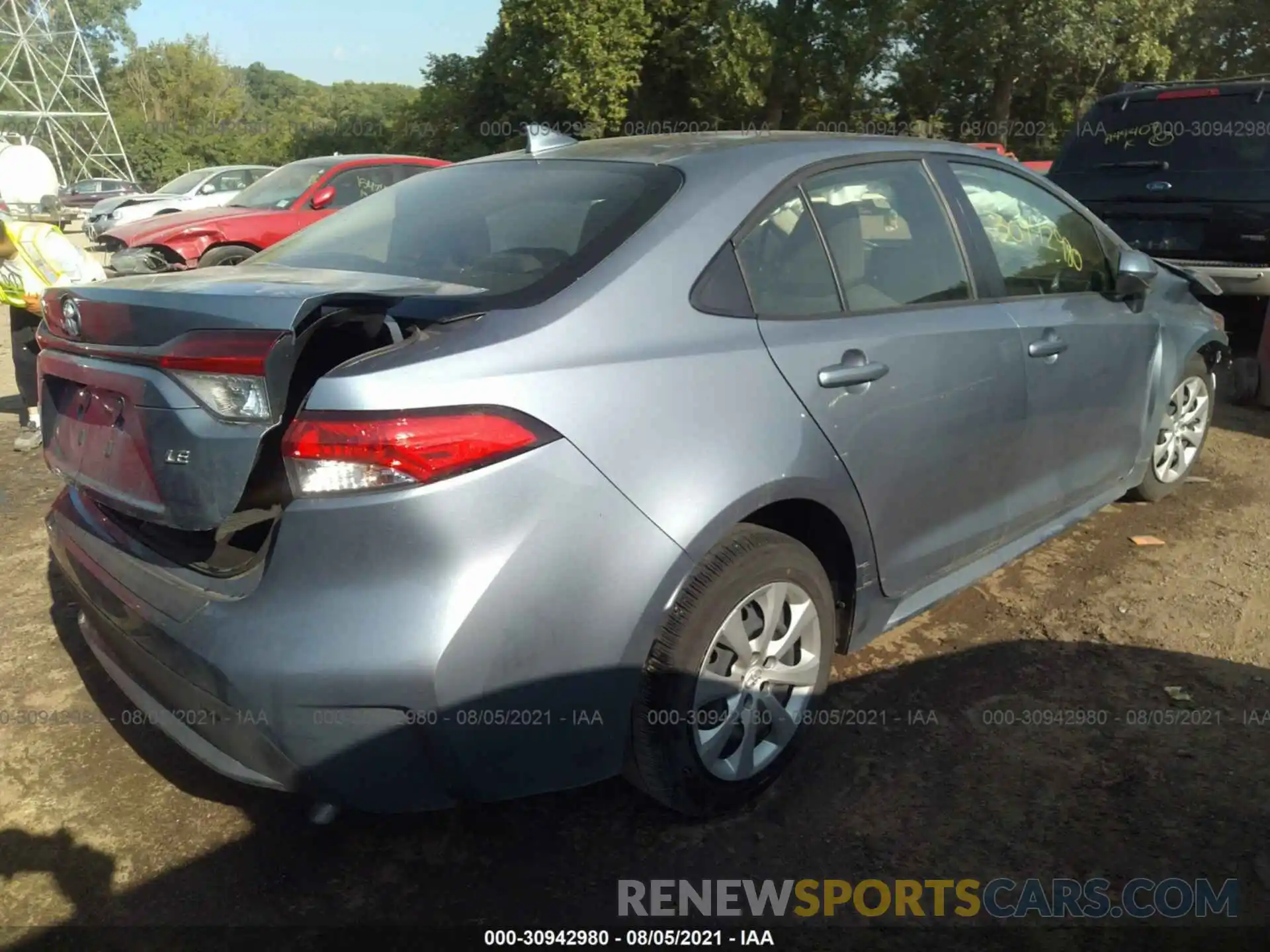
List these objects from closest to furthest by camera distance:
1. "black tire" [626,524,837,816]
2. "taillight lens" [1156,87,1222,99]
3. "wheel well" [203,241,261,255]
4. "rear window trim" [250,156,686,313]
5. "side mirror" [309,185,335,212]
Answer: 1. "rear window trim" [250,156,686,313]
2. "black tire" [626,524,837,816]
3. "taillight lens" [1156,87,1222,99]
4. "wheel well" [203,241,261,255]
5. "side mirror" [309,185,335,212]

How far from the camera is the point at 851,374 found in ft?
8.68

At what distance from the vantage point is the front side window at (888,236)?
2.87 m

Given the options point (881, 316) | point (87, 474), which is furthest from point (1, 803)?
point (881, 316)

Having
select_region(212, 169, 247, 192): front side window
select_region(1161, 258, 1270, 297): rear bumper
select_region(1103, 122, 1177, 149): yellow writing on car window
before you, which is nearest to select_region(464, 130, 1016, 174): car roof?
Answer: select_region(1161, 258, 1270, 297): rear bumper

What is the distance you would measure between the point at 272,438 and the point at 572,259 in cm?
78

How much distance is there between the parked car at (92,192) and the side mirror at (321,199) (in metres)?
21.8

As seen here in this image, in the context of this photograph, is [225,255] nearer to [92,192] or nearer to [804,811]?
[804,811]

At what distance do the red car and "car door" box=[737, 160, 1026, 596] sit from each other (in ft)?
21.8

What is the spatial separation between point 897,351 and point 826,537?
55 centimetres

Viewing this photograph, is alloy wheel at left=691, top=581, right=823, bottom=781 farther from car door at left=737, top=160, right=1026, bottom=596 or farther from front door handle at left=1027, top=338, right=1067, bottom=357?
front door handle at left=1027, top=338, right=1067, bottom=357

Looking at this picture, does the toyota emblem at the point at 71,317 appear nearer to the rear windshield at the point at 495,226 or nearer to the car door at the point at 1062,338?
the rear windshield at the point at 495,226

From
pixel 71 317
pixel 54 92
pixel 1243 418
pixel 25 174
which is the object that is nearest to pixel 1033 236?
pixel 71 317

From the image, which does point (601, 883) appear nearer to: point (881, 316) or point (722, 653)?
point (722, 653)

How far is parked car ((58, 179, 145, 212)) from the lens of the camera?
30328 mm
